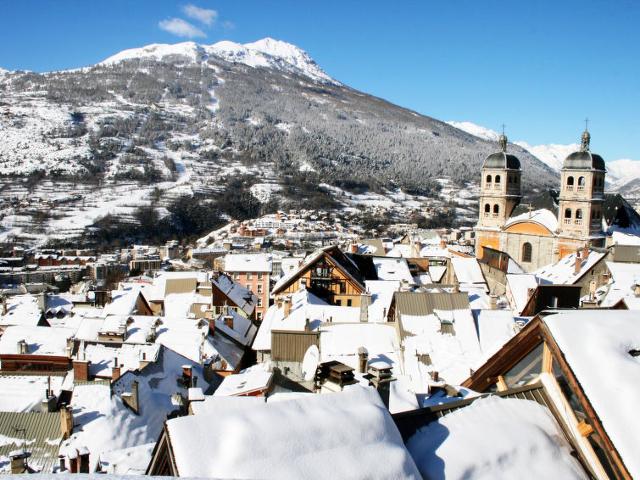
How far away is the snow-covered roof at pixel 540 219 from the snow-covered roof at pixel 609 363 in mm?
50359

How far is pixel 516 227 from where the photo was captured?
183 ft

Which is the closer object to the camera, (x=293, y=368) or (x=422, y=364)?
(x=422, y=364)

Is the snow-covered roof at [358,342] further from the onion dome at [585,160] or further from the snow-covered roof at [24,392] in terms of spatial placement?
the onion dome at [585,160]

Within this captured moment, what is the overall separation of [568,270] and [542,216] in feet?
46.5

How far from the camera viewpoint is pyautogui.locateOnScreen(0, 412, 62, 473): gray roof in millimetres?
18562

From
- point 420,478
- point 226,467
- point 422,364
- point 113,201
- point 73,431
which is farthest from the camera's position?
point 113,201

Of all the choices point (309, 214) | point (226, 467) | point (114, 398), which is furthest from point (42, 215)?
point (226, 467)

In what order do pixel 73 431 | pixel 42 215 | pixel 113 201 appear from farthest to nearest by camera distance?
pixel 113 201 < pixel 42 215 < pixel 73 431

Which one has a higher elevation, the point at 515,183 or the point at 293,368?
the point at 515,183

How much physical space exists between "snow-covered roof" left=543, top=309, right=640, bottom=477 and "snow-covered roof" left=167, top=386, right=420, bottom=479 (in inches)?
66.7

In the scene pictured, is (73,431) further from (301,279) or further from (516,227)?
(516,227)

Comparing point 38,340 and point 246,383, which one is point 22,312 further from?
point 246,383

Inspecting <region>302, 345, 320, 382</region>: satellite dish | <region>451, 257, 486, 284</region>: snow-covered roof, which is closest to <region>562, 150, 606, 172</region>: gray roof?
<region>451, 257, 486, 284</region>: snow-covered roof

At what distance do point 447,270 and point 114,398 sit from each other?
93.5 feet
